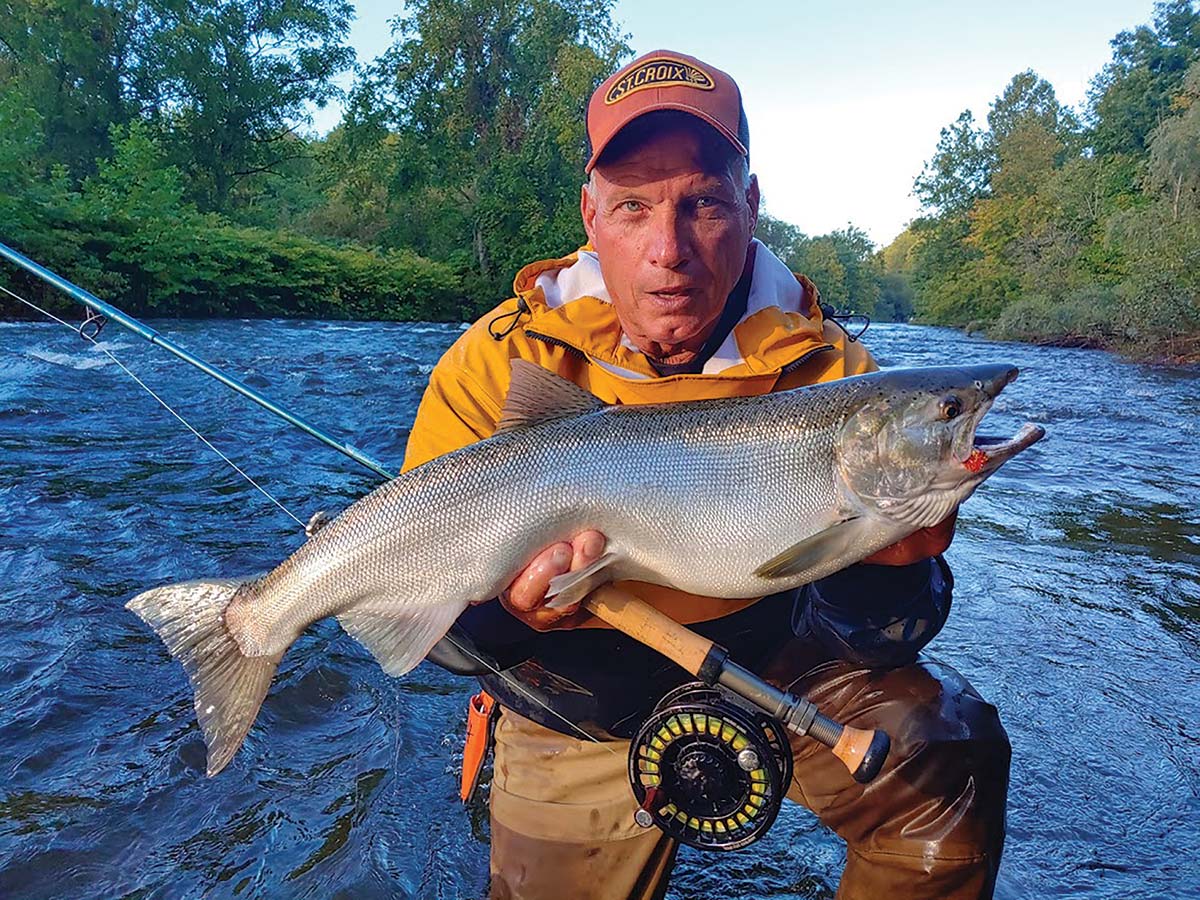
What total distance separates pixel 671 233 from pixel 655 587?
1.16 meters

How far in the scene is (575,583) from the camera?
2.44m

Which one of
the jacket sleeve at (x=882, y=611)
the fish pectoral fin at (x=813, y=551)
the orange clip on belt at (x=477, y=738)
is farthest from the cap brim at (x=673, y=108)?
the orange clip on belt at (x=477, y=738)

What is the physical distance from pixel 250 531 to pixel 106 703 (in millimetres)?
2469

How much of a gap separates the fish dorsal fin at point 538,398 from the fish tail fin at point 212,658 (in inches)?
39.2

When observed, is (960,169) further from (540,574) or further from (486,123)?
(540,574)

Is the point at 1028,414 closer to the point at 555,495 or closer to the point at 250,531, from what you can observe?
the point at 250,531

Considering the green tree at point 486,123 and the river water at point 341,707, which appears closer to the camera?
the river water at point 341,707

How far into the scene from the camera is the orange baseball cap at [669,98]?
2.85 metres

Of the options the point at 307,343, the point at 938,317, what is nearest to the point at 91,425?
the point at 307,343

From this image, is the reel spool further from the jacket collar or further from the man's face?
the man's face

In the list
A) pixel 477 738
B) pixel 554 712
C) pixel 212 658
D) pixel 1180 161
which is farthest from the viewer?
pixel 1180 161

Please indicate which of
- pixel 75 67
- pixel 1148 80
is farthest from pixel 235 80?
pixel 1148 80

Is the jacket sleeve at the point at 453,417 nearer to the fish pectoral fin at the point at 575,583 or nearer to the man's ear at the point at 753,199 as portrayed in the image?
the fish pectoral fin at the point at 575,583

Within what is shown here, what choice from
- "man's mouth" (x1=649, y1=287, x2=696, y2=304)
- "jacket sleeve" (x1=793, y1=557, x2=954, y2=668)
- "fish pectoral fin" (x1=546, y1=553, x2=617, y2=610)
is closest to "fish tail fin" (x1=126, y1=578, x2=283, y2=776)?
"fish pectoral fin" (x1=546, y1=553, x2=617, y2=610)
